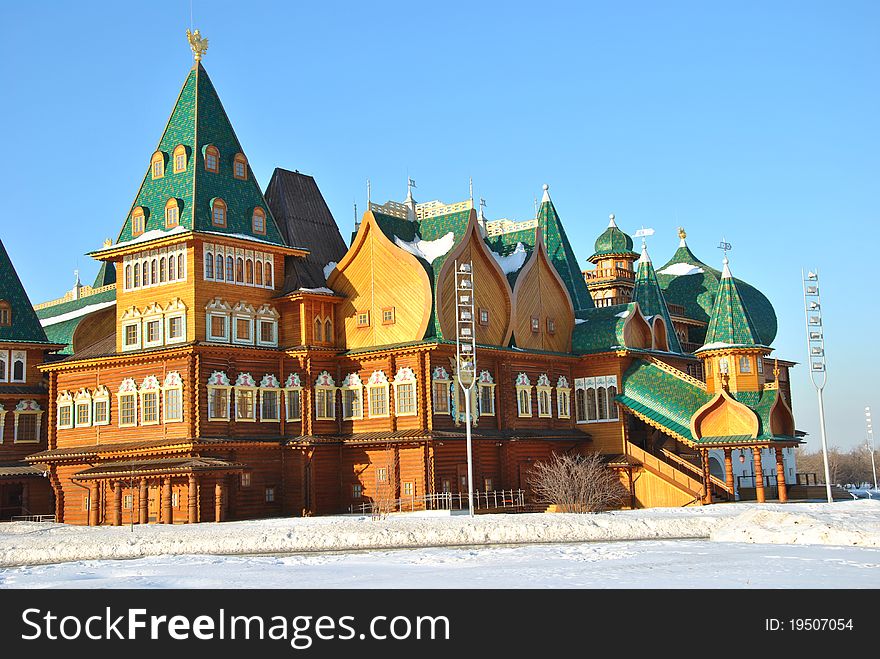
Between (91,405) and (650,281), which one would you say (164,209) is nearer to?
(91,405)

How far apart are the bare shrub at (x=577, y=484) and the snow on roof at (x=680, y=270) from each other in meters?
21.4

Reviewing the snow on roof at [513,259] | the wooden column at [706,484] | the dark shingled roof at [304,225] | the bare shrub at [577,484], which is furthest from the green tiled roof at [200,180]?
the wooden column at [706,484]

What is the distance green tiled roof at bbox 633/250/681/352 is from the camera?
56406 millimetres

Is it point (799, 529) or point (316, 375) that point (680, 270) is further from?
point (799, 529)

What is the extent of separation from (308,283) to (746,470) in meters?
23.0

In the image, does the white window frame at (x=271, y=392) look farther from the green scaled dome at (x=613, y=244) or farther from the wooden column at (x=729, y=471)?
the green scaled dome at (x=613, y=244)

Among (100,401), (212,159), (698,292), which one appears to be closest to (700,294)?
(698,292)

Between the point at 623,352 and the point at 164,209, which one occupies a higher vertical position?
the point at 164,209

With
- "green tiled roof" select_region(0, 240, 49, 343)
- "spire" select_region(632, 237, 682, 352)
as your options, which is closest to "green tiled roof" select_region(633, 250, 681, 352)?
"spire" select_region(632, 237, 682, 352)

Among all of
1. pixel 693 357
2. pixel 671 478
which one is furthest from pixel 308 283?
pixel 693 357

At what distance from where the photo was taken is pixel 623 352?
5019 centimetres

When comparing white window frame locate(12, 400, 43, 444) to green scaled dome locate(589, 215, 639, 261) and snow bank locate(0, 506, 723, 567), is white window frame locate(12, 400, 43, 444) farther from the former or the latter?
green scaled dome locate(589, 215, 639, 261)

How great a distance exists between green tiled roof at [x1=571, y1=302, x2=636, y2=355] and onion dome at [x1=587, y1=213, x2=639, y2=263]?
52.7 ft
